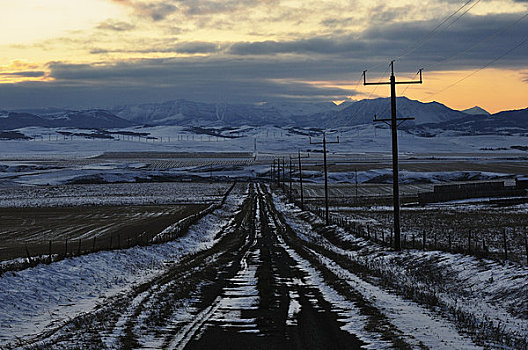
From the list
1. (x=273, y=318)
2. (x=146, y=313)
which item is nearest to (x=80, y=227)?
(x=146, y=313)

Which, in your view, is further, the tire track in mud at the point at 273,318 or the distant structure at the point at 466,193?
the distant structure at the point at 466,193

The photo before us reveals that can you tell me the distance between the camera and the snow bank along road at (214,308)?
44.2ft

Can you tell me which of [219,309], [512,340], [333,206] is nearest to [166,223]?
[333,206]

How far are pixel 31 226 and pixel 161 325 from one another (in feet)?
159

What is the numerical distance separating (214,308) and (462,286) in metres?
9.30

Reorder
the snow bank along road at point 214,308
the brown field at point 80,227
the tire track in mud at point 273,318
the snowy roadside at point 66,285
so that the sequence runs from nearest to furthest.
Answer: the tire track in mud at point 273,318
the snow bank along road at point 214,308
the snowy roadside at point 66,285
the brown field at point 80,227

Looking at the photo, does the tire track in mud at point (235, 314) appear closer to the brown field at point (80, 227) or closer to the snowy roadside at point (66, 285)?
the snowy roadside at point (66, 285)

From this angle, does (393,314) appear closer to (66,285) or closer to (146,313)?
(146,313)

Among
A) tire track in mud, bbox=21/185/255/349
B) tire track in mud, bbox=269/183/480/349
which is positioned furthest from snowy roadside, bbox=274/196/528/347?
tire track in mud, bbox=21/185/255/349

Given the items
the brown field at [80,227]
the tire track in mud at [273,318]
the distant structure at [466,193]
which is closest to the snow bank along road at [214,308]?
the tire track in mud at [273,318]

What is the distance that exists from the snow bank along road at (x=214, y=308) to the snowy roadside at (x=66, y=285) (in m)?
0.04

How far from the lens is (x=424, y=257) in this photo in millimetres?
27594

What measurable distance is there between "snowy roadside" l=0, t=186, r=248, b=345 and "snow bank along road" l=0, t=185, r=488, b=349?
44 mm

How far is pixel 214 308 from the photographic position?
17.5 metres
